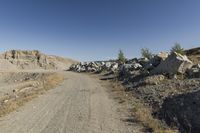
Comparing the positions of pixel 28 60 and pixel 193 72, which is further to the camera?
pixel 28 60

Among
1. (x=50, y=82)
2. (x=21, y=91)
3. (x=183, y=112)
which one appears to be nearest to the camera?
(x=183, y=112)

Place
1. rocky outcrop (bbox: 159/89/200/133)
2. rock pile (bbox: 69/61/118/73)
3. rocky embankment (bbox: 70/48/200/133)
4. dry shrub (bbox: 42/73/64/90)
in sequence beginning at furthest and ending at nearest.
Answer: rock pile (bbox: 69/61/118/73)
dry shrub (bbox: 42/73/64/90)
rocky embankment (bbox: 70/48/200/133)
rocky outcrop (bbox: 159/89/200/133)

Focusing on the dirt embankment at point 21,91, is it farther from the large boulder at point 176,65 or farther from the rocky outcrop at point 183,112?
the large boulder at point 176,65

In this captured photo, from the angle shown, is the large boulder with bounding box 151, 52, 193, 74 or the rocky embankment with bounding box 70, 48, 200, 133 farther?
the large boulder with bounding box 151, 52, 193, 74

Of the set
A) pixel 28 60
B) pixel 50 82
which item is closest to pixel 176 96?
pixel 50 82

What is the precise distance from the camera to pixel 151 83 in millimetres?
24938

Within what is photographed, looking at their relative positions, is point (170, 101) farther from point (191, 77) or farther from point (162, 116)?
point (191, 77)

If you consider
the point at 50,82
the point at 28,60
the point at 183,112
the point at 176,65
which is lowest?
the point at 183,112

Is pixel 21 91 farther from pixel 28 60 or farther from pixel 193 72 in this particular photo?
pixel 28 60

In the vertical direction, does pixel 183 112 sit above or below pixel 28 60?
below

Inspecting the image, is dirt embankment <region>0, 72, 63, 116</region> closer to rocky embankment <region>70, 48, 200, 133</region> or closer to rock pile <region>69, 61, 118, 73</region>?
rocky embankment <region>70, 48, 200, 133</region>

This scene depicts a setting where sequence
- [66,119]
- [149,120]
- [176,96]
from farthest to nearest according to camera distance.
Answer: [176,96]
[66,119]
[149,120]

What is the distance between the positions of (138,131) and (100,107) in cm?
615

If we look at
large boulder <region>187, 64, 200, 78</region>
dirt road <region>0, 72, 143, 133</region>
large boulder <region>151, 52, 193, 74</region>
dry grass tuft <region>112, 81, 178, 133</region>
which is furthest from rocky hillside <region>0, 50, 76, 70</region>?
dry grass tuft <region>112, 81, 178, 133</region>
